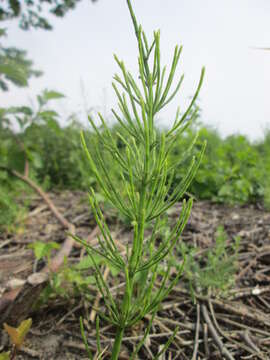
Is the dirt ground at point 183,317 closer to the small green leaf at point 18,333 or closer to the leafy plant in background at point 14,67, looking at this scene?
the small green leaf at point 18,333

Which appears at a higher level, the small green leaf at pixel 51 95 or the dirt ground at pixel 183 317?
the small green leaf at pixel 51 95

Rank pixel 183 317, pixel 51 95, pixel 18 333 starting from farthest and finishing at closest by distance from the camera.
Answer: pixel 51 95 → pixel 183 317 → pixel 18 333

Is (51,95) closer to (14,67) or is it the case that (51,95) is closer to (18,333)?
(14,67)

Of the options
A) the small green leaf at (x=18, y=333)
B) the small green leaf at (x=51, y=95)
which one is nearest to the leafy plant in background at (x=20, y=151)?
the small green leaf at (x=51, y=95)

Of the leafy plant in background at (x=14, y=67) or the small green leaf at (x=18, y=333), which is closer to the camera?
the small green leaf at (x=18, y=333)

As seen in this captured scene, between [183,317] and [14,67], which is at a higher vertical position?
[14,67]

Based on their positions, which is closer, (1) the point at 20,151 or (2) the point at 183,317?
(2) the point at 183,317

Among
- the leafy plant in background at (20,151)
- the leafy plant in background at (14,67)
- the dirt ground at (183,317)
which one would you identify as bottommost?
the dirt ground at (183,317)

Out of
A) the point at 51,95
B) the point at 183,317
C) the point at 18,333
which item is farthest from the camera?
the point at 51,95

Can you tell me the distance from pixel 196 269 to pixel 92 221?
51.3 inches

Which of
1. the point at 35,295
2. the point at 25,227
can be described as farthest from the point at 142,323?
the point at 25,227

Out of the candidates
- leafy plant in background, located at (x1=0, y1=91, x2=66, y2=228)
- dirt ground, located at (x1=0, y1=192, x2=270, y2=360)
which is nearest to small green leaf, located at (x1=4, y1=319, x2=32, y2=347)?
dirt ground, located at (x1=0, y1=192, x2=270, y2=360)

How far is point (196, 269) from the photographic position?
5.09ft

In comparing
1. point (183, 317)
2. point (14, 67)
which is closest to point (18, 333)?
point (183, 317)
